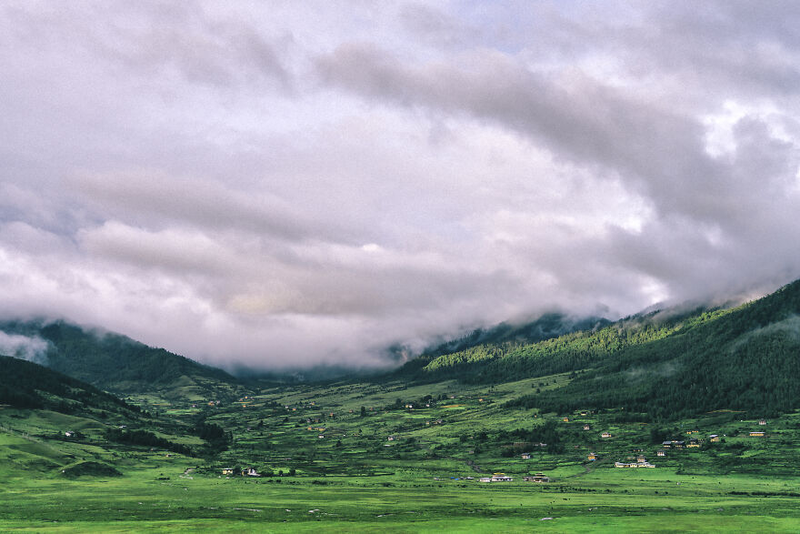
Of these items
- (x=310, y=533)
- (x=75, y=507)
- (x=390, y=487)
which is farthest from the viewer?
(x=390, y=487)

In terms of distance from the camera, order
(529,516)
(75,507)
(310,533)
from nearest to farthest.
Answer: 1. (310,533)
2. (529,516)
3. (75,507)

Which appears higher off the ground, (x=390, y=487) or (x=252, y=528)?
(x=252, y=528)

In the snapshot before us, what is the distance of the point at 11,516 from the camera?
119 metres

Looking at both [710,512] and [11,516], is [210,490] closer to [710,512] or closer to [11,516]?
[11,516]

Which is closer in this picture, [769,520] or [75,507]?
[769,520]

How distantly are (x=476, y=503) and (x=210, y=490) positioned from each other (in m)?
83.0

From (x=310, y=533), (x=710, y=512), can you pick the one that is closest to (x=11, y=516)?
(x=310, y=533)

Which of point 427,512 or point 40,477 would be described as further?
point 40,477

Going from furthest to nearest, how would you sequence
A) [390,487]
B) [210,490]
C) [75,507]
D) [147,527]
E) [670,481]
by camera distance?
[670,481] < [390,487] < [210,490] < [75,507] < [147,527]

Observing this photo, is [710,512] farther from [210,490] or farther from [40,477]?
[40,477]

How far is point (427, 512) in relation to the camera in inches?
4899

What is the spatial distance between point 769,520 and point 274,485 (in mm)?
141408

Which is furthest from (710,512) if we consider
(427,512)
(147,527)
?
(147,527)

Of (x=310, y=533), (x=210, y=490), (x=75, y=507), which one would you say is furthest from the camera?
(x=210, y=490)
